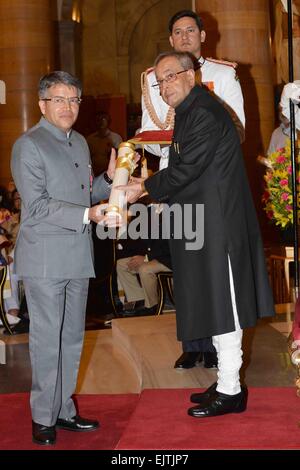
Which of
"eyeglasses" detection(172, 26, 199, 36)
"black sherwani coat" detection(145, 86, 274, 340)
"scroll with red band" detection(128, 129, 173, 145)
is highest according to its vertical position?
"eyeglasses" detection(172, 26, 199, 36)

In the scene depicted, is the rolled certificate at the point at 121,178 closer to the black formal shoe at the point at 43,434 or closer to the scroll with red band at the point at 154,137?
the scroll with red band at the point at 154,137

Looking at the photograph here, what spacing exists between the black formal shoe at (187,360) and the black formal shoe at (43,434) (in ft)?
4.63

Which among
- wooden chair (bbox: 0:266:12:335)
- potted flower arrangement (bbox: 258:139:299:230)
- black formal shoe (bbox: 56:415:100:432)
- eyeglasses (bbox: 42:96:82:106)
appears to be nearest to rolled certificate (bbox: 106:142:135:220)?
eyeglasses (bbox: 42:96:82:106)

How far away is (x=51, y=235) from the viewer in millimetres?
4523

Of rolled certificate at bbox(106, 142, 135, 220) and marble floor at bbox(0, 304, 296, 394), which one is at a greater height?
rolled certificate at bbox(106, 142, 135, 220)

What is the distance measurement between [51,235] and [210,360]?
1723 mm

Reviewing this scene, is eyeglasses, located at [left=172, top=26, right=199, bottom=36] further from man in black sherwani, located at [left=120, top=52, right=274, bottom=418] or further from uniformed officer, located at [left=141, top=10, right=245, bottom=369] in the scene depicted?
man in black sherwani, located at [left=120, top=52, right=274, bottom=418]

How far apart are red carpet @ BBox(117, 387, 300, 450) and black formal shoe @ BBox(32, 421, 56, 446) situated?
0.45 metres

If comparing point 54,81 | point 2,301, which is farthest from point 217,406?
point 2,301

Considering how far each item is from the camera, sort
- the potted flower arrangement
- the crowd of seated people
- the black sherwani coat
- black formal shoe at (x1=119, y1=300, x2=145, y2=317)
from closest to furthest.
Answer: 1. the black sherwani coat
2. the potted flower arrangement
3. the crowd of seated people
4. black formal shoe at (x1=119, y1=300, x2=145, y2=317)

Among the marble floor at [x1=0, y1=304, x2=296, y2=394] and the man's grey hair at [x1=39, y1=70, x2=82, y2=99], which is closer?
the man's grey hair at [x1=39, y1=70, x2=82, y2=99]

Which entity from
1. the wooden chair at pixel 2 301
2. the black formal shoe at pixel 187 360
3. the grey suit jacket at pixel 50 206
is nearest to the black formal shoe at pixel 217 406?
the grey suit jacket at pixel 50 206

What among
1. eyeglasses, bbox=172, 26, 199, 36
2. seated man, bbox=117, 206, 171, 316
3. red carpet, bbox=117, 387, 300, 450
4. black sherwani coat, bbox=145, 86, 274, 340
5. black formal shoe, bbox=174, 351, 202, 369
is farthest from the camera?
seated man, bbox=117, 206, 171, 316

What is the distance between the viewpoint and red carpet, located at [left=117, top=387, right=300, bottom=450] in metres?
4.06
